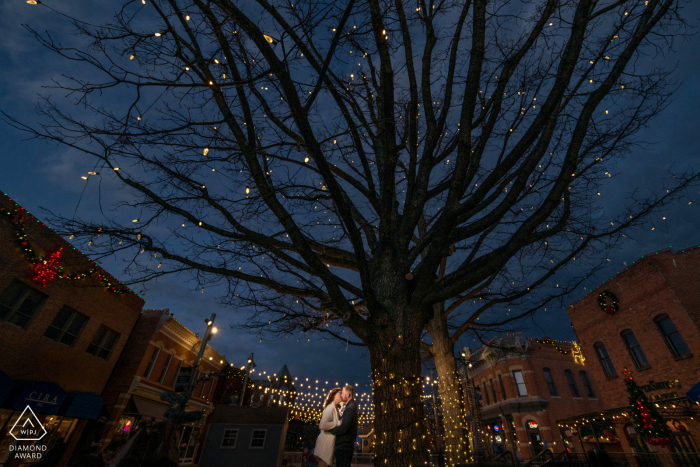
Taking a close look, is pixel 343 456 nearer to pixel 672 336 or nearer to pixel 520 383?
pixel 672 336

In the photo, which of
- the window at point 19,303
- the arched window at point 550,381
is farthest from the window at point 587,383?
the window at point 19,303

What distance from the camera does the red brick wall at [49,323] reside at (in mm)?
9988

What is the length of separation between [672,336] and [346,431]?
1523 centimetres

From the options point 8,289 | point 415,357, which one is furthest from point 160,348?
point 415,357

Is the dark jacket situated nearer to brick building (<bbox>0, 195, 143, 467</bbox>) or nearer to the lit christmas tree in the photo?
brick building (<bbox>0, 195, 143, 467</bbox>)

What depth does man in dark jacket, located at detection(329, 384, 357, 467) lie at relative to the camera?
13.6 ft

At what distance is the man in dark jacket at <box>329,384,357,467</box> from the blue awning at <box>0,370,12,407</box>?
37.5ft

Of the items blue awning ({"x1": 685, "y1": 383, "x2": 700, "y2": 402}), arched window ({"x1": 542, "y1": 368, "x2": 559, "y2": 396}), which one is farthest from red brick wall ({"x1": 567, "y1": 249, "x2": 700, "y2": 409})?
arched window ({"x1": 542, "y1": 368, "x2": 559, "y2": 396})

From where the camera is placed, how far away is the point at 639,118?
403 cm

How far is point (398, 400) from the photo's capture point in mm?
3102

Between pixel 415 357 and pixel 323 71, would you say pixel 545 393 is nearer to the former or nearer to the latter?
pixel 415 357

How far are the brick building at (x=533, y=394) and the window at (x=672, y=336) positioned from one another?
8.59 meters

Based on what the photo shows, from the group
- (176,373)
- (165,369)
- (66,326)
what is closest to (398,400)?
(66,326)

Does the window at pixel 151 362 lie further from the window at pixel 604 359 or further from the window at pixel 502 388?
the window at pixel 502 388
